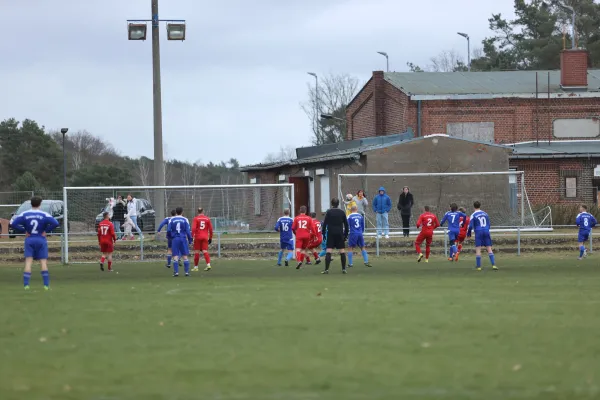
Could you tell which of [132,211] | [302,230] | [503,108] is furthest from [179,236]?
[503,108]

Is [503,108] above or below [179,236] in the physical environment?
above

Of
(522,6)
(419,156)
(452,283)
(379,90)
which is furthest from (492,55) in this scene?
(452,283)

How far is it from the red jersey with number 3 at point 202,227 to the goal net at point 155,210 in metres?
6.82

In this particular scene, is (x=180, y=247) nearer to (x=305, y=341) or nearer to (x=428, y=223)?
(x=428, y=223)

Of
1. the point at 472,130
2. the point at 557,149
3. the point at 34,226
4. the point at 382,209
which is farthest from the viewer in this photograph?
the point at 472,130

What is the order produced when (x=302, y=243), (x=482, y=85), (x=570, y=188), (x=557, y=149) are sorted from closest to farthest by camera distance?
(x=302, y=243), (x=570, y=188), (x=557, y=149), (x=482, y=85)

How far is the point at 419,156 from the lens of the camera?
44500 mm

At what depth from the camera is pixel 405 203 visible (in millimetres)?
38438

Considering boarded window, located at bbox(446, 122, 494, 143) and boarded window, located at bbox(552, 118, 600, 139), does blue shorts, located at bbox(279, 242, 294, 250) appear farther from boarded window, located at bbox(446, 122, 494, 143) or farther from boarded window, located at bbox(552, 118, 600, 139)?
boarded window, located at bbox(552, 118, 600, 139)

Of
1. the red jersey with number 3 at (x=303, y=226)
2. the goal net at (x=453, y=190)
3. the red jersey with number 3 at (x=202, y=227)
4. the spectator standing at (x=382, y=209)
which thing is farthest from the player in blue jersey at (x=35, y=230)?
the goal net at (x=453, y=190)

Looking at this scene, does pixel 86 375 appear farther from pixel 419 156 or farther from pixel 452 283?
pixel 419 156

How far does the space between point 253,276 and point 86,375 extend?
15.9 metres

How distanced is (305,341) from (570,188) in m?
40.8

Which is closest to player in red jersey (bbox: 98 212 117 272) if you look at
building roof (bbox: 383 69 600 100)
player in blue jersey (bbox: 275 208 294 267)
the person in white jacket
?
player in blue jersey (bbox: 275 208 294 267)
